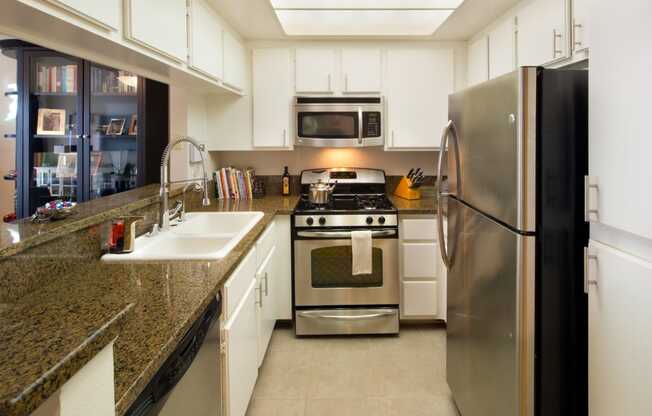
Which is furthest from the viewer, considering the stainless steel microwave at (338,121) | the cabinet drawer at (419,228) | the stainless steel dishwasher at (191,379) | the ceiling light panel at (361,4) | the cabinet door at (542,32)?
the stainless steel microwave at (338,121)

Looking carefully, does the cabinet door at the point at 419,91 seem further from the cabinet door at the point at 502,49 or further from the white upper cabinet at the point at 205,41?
the white upper cabinet at the point at 205,41

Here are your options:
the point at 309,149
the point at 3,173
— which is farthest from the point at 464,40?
the point at 3,173

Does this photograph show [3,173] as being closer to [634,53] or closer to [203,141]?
[203,141]

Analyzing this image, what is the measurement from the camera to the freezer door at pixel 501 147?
1.48 meters

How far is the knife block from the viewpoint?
3.73 m

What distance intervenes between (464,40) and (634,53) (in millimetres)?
2713

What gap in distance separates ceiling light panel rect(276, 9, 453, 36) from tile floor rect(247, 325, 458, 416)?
2.23 meters

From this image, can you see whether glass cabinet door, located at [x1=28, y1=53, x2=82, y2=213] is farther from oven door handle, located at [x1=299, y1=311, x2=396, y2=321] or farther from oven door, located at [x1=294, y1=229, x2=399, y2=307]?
oven door handle, located at [x1=299, y1=311, x2=396, y2=321]

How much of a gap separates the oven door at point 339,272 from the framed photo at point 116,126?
1793 millimetres

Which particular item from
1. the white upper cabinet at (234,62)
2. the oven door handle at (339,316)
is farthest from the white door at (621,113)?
the white upper cabinet at (234,62)

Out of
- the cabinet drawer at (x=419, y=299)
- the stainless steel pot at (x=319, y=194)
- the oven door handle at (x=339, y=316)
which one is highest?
the stainless steel pot at (x=319, y=194)

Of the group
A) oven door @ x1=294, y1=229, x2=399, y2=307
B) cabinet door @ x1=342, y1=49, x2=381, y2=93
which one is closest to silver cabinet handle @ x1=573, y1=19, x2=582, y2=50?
oven door @ x1=294, y1=229, x2=399, y2=307

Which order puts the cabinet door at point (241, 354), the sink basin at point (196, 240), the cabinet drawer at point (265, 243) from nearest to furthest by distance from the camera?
the cabinet door at point (241, 354), the sink basin at point (196, 240), the cabinet drawer at point (265, 243)

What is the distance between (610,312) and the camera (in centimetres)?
130
